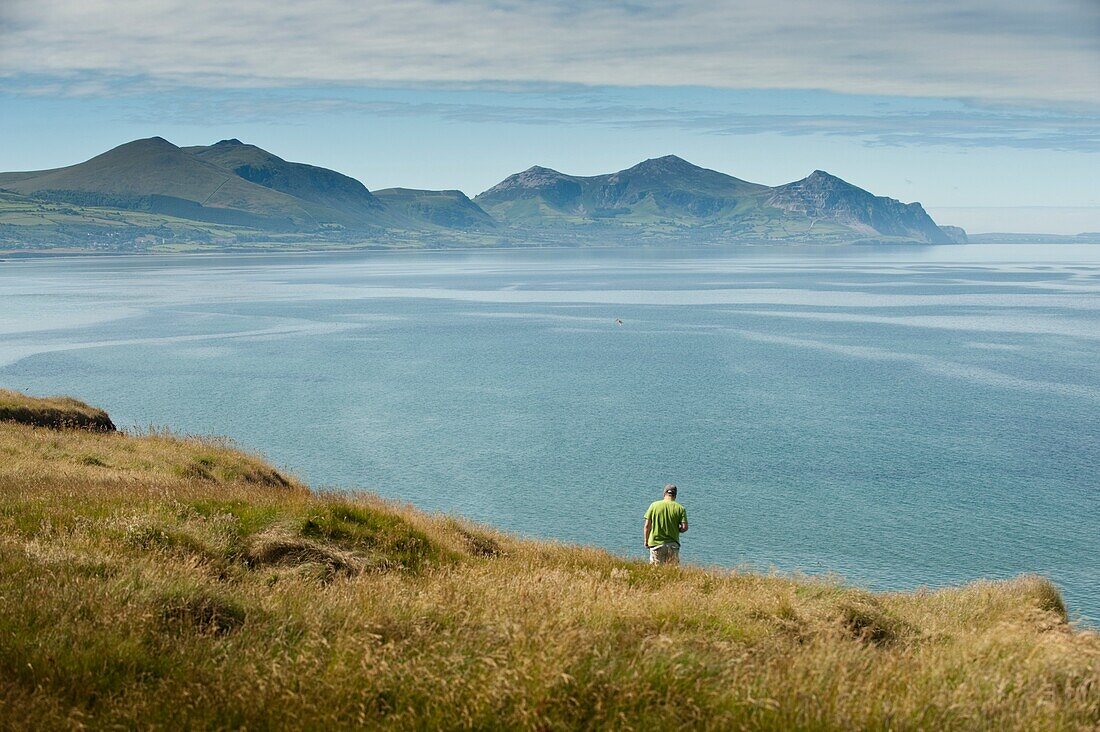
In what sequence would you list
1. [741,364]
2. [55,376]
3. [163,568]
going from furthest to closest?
[741,364]
[55,376]
[163,568]

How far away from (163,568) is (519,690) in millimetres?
5382

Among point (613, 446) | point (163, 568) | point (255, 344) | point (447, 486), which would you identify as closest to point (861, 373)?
point (613, 446)

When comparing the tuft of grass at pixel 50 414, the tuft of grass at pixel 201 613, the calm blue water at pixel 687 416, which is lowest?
the calm blue water at pixel 687 416

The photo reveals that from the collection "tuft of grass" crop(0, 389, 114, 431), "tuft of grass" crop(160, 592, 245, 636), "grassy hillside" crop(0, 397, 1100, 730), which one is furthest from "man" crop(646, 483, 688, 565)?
"tuft of grass" crop(0, 389, 114, 431)

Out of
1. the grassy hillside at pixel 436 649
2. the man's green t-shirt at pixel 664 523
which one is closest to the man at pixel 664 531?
the man's green t-shirt at pixel 664 523

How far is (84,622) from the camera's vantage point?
7.51 m

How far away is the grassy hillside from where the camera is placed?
646cm

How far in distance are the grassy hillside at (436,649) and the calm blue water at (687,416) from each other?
1972cm

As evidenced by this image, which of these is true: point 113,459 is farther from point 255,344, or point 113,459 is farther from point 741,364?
point 255,344

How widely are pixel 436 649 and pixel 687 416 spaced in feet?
177

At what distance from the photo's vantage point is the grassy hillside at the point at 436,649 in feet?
21.2

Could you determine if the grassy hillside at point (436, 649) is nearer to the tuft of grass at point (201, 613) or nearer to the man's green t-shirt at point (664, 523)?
the tuft of grass at point (201, 613)

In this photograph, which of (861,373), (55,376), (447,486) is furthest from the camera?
(861,373)

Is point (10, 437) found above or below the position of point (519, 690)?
below
